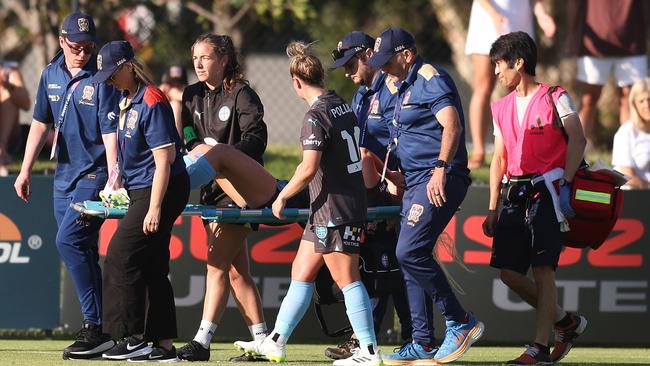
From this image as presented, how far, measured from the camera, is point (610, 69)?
13852 mm

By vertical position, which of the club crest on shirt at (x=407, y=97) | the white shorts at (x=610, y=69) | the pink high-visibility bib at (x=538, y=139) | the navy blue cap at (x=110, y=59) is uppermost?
the white shorts at (x=610, y=69)

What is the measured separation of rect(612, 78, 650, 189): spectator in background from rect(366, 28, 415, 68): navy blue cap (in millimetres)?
Result: 4132

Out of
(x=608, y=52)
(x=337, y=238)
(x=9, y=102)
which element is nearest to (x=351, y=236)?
(x=337, y=238)

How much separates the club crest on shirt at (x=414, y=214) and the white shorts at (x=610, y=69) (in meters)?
5.55

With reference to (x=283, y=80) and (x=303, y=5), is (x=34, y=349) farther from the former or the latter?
(x=283, y=80)

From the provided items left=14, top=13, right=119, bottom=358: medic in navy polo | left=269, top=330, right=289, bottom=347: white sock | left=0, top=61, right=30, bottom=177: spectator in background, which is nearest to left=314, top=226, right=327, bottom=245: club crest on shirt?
left=269, top=330, right=289, bottom=347: white sock

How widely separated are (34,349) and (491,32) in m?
5.31

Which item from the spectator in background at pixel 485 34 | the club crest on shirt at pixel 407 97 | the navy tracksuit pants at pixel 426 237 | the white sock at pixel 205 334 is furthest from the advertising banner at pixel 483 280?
the club crest on shirt at pixel 407 97

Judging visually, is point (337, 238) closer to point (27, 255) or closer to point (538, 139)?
point (538, 139)

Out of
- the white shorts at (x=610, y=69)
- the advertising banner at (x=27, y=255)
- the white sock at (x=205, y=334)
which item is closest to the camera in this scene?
the white sock at (x=205, y=334)

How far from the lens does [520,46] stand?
8.93 meters

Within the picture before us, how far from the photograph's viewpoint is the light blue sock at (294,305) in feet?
28.2

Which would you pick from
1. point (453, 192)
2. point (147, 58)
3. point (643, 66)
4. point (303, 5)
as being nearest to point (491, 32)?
point (643, 66)

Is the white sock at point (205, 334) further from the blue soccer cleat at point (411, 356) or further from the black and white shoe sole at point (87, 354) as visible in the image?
the blue soccer cleat at point (411, 356)
